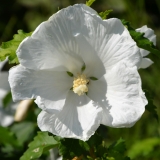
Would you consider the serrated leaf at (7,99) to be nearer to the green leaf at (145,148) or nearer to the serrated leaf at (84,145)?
the green leaf at (145,148)

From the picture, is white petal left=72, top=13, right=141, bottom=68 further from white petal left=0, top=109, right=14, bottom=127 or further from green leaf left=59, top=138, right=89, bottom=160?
white petal left=0, top=109, right=14, bottom=127

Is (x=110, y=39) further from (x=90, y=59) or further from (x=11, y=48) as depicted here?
(x=11, y=48)

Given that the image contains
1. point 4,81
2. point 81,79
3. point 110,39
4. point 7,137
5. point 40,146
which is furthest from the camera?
point 4,81

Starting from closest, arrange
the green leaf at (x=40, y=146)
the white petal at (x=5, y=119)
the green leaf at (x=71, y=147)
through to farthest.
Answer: the green leaf at (x=71, y=147) < the green leaf at (x=40, y=146) < the white petal at (x=5, y=119)

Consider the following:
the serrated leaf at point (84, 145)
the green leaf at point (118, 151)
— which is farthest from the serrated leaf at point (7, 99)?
the serrated leaf at point (84, 145)

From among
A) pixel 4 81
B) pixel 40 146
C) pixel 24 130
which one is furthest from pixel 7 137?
pixel 40 146

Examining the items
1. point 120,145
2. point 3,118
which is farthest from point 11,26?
point 120,145

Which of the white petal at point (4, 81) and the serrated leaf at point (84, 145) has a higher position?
the serrated leaf at point (84, 145)
